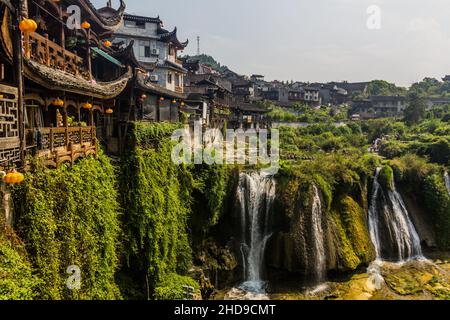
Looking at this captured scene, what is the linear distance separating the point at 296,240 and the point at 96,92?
14.8 meters

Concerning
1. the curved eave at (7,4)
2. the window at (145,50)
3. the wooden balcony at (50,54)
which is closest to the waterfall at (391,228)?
the wooden balcony at (50,54)

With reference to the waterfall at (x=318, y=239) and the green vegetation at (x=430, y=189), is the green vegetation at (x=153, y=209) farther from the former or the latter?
the green vegetation at (x=430, y=189)

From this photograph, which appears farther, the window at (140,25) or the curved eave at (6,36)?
the window at (140,25)

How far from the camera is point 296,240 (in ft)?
68.4

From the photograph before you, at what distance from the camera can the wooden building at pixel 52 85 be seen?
872 centimetres

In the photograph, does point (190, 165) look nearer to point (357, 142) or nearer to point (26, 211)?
point (26, 211)

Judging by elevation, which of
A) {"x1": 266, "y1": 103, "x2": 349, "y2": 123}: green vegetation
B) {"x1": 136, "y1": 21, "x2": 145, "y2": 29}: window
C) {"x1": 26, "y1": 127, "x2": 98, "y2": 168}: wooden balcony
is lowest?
{"x1": 26, "y1": 127, "x2": 98, "y2": 168}: wooden balcony

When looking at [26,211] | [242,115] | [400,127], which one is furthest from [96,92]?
[400,127]

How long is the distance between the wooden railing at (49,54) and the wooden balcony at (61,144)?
10.6ft

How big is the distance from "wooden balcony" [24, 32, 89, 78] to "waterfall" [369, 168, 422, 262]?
23.0m

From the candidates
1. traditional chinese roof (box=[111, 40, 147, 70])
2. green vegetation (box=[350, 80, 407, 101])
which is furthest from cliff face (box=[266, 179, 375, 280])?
green vegetation (box=[350, 80, 407, 101])

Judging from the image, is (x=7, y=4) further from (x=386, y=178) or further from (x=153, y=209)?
(x=386, y=178)

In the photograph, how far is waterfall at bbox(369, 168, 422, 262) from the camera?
24562mm

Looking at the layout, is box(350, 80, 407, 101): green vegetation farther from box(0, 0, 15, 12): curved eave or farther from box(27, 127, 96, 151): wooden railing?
box(0, 0, 15, 12): curved eave
